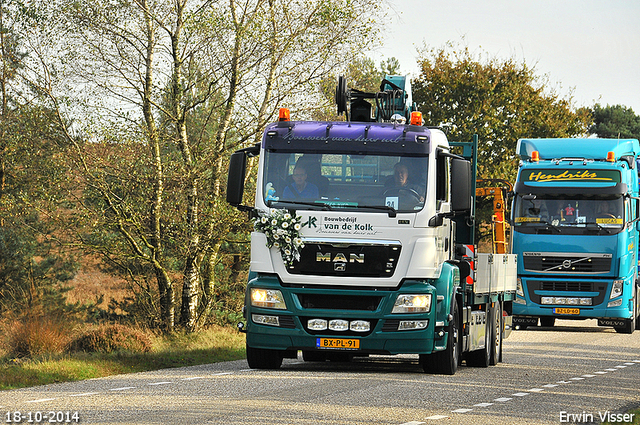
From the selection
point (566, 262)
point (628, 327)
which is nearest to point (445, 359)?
point (566, 262)

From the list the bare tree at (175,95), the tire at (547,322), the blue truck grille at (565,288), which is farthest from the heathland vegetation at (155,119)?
the tire at (547,322)

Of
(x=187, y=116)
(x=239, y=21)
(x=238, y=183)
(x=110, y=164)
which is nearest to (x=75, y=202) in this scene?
(x=110, y=164)

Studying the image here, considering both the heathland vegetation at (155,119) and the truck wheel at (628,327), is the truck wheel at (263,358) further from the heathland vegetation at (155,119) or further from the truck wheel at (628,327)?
the truck wheel at (628,327)

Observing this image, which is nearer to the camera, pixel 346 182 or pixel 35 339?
pixel 346 182

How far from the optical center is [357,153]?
42.9 feet

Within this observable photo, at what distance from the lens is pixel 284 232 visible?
1272 centimetres

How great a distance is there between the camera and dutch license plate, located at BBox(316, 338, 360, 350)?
12844 millimetres

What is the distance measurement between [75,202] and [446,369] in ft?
38.5

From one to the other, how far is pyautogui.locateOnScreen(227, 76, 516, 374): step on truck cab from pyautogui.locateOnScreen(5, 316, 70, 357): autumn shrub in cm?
545

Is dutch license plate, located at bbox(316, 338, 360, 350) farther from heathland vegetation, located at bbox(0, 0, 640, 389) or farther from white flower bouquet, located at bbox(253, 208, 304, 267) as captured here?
heathland vegetation, located at bbox(0, 0, 640, 389)

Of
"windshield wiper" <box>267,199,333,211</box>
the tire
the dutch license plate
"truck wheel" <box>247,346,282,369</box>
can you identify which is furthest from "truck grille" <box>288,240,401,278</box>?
the tire

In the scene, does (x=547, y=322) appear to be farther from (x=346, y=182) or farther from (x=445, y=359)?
(x=346, y=182)

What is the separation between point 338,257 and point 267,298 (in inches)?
43.1

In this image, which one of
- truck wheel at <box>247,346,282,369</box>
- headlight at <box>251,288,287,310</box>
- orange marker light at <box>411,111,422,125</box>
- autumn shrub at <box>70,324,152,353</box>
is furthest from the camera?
autumn shrub at <box>70,324,152,353</box>
